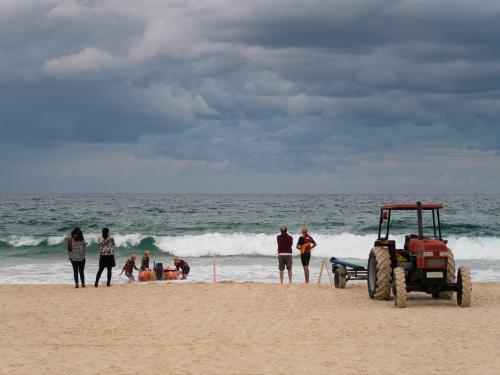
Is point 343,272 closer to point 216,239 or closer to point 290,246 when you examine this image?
point 290,246

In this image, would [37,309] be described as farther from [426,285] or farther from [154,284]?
[426,285]

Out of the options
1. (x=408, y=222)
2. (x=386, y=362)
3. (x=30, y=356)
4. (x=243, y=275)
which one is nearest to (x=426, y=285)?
(x=386, y=362)

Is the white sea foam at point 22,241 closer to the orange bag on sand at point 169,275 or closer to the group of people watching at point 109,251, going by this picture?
the orange bag on sand at point 169,275

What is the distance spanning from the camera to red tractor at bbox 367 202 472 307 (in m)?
14.4

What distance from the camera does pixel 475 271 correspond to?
2525 cm

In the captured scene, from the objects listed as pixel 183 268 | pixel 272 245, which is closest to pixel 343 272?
pixel 183 268

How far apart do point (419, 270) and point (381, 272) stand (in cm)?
88

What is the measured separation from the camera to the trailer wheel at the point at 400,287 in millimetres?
14242

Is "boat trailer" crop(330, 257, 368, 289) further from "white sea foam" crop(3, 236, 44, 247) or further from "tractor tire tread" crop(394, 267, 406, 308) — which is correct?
"white sea foam" crop(3, 236, 44, 247)

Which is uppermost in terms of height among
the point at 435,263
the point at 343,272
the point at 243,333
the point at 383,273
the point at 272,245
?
the point at 435,263

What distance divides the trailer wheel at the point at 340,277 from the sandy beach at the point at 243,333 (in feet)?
1.72

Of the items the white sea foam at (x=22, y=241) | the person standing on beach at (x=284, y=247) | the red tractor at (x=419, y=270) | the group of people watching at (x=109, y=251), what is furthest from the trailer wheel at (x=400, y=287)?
the white sea foam at (x=22, y=241)

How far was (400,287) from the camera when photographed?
14.2 m

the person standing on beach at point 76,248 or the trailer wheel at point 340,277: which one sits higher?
the person standing on beach at point 76,248
